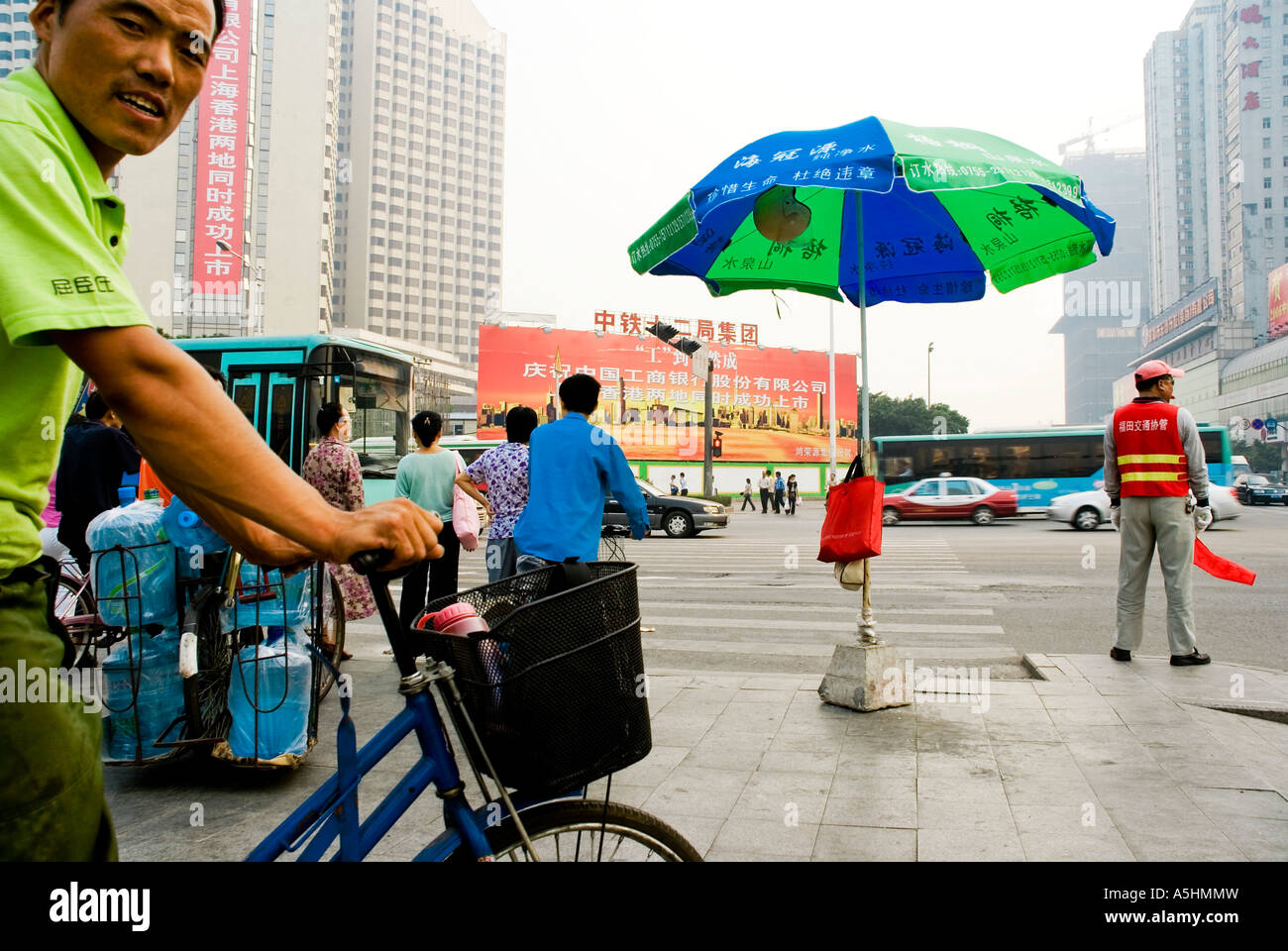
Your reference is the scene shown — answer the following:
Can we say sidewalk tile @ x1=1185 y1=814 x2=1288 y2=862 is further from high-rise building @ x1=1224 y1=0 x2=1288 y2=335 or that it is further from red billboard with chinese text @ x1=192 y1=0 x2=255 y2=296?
high-rise building @ x1=1224 y1=0 x2=1288 y2=335

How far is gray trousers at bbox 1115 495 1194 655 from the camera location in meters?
5.51

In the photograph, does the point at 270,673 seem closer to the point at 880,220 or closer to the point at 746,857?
the point at 746,857

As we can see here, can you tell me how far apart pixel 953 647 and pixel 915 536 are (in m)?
13.6

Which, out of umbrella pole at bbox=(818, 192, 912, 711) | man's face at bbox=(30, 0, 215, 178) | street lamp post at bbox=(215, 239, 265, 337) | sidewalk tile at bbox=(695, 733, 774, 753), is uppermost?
street lamp post at bbox=(215, 239, 265, 337)

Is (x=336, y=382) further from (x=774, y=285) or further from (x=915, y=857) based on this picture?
(x=915, y=857)

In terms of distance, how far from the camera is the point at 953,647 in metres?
6.78

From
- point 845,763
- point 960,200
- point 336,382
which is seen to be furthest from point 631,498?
point 336,382

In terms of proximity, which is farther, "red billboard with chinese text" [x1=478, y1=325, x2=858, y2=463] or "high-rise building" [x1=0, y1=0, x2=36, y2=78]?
"high-rise building" [x1=0, y1=0, x2=36, y2=78]

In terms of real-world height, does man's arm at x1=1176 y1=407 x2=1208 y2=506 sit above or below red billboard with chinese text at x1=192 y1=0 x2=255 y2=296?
below

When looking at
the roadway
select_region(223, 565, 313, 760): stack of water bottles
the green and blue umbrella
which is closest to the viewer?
select_region(223, 565, 313, 760): stack of water bottles

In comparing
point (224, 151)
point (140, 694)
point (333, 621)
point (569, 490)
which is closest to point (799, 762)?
point (569, 490)

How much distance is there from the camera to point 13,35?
86.8 meters

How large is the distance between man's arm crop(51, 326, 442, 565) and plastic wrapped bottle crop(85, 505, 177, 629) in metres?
Answer: 2.76

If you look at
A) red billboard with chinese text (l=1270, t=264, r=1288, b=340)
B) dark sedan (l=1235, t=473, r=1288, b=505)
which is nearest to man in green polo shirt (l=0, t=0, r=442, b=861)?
dark sedan (l=1235, t=473, r=1288, b=505)
